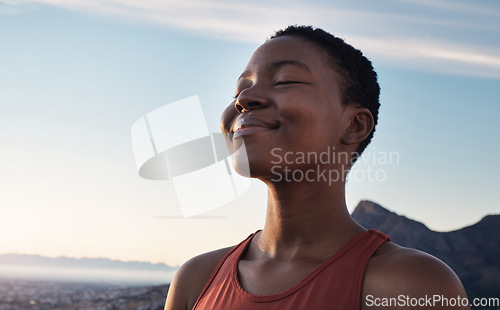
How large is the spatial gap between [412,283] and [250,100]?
41.4 inches

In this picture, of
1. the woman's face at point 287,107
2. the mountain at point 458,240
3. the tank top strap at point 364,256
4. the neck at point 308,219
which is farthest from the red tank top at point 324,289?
the mountain at point 458,240

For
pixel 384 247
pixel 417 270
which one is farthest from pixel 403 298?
pixel 384 247

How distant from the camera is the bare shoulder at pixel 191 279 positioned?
8.87 feet

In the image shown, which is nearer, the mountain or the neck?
the neck

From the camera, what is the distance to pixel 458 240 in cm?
1516

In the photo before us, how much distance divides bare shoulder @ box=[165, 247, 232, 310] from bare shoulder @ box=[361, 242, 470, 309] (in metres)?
0.92

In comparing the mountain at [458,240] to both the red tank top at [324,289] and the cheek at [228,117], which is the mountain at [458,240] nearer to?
the cheek at [228,117]

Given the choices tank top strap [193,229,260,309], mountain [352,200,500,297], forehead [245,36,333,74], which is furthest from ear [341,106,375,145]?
mountain [352,200,500,297]

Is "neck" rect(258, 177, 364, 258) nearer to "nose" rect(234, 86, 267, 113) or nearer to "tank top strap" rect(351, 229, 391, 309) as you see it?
"tank top strap" rect(351, 229, 391, 309)

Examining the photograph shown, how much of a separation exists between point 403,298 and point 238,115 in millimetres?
1157

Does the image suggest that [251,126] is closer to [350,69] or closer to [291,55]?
→ [291,55]

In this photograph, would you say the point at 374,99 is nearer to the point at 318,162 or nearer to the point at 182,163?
the point at 318,162

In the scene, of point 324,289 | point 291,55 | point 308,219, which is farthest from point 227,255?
point 291,55

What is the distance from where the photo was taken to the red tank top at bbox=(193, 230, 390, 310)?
211cm
